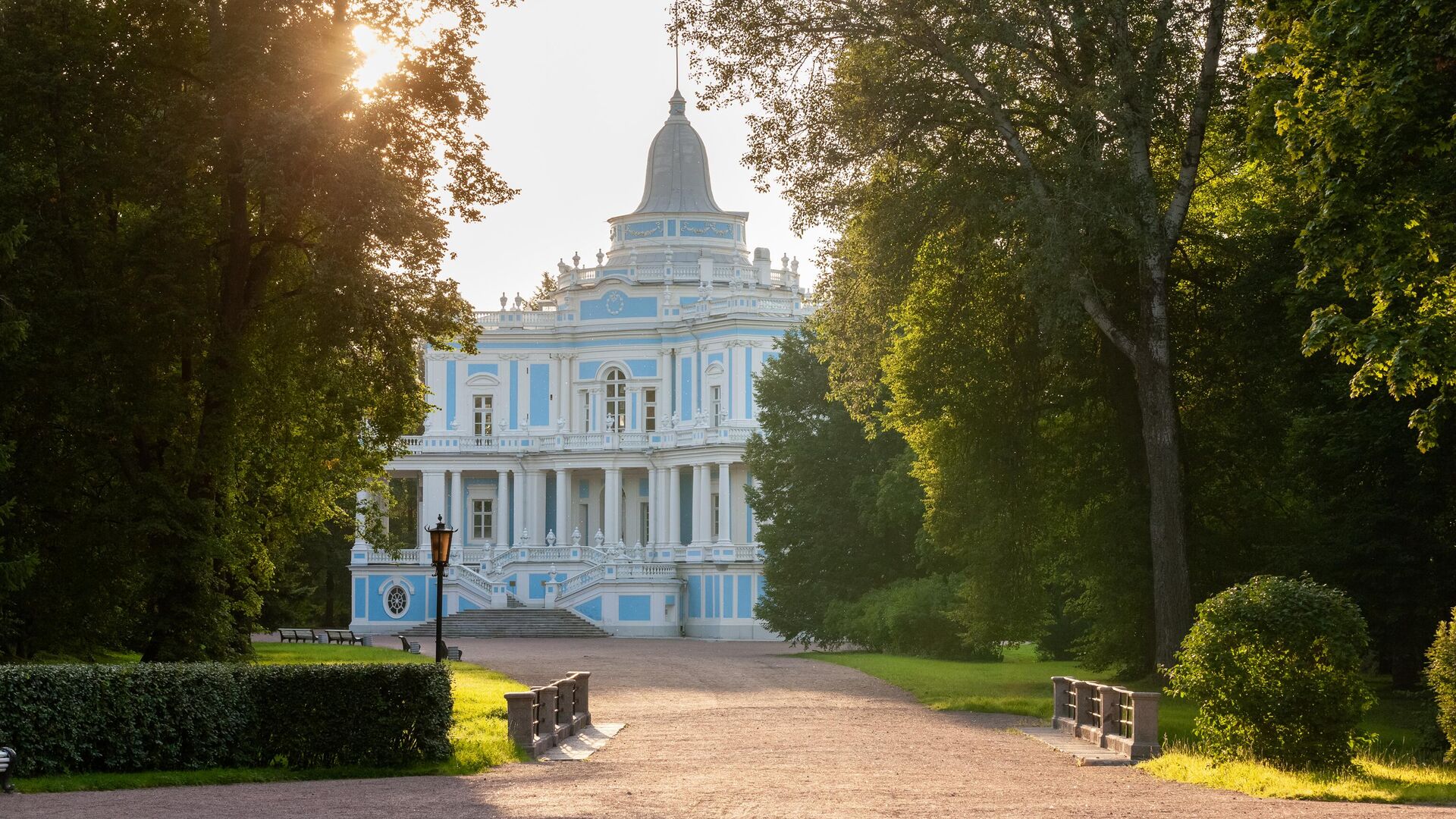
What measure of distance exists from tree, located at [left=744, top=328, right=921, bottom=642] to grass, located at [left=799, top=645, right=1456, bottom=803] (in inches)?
56.4

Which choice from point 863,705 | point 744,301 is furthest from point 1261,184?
point 744,301

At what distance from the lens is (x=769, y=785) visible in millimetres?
14617

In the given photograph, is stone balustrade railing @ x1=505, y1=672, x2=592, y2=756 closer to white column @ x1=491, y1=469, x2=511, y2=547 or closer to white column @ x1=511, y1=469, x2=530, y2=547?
white column @ x1=511, y1=469, x2=530, y2=547

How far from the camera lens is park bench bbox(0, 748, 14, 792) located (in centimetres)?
1375

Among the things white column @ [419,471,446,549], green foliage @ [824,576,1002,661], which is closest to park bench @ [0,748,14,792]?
green foliage @ [824,576,1002,661]

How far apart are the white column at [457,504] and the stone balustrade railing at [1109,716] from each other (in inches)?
1546

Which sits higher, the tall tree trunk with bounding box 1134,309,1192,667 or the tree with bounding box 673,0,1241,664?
the tree with bounding box 673,0,1241,664

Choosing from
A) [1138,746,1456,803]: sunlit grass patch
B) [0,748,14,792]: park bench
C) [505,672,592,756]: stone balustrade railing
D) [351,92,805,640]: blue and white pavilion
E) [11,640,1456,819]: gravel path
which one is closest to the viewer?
[11,640,1456,819]: gravel path

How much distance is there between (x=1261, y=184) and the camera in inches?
1179

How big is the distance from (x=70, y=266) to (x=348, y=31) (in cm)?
438

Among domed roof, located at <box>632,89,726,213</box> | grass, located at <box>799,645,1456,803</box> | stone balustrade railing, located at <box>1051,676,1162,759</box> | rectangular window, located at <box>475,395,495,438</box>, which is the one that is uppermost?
domed roof, located at <box>632,89,726,213</box>

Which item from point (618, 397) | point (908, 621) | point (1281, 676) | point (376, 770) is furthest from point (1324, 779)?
point (618, 397)

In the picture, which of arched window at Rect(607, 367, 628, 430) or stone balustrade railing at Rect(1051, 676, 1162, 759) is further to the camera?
arched window at Rect(607, 367, 628, 430)

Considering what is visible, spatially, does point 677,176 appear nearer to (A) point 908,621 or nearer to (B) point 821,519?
(B) point 821,519
